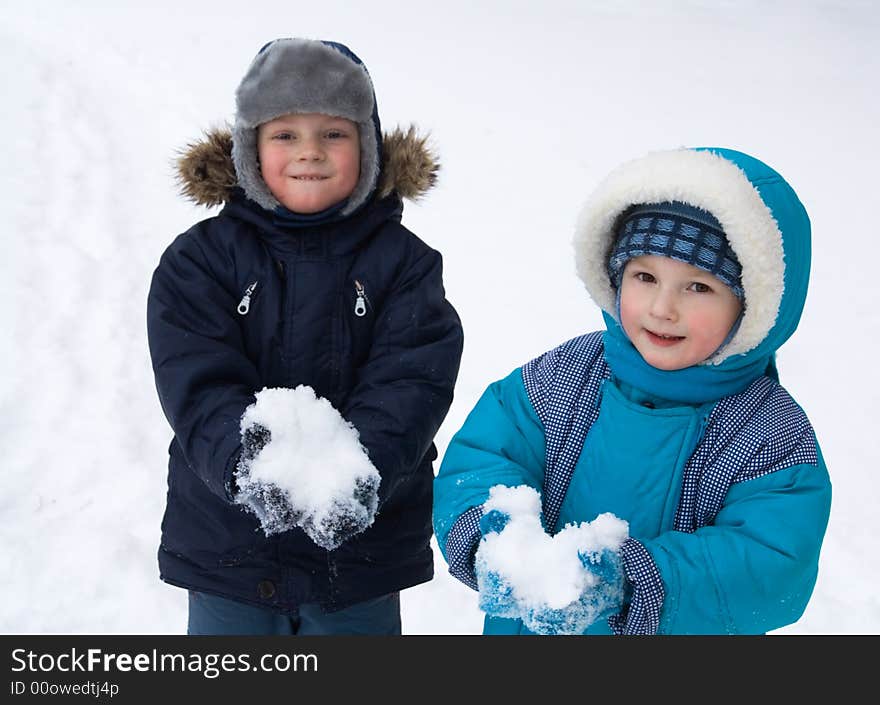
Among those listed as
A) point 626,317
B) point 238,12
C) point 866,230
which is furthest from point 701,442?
point 238,12

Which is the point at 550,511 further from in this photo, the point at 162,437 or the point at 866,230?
the point at 866,230

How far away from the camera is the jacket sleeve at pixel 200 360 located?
2146mm

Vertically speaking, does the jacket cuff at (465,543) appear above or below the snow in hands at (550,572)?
above

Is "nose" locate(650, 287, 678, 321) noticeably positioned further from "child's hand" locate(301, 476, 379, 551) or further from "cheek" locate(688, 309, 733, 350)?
"child's hand" locate(301, 476, 379, 551)

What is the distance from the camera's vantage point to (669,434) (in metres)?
1.99

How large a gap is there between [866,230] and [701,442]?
19.3ft

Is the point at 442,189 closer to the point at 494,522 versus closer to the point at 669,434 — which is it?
the point at 669,434

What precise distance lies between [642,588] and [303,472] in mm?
740

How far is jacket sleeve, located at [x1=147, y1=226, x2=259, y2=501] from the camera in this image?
84.5 inches

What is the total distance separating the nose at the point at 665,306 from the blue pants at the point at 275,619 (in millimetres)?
1062

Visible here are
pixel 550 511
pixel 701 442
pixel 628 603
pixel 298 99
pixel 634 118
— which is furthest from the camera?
pixel 634 118

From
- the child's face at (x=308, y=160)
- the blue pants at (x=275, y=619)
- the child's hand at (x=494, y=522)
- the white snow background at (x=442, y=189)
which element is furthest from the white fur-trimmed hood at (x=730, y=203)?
the blue pants at (x=275, y=619)

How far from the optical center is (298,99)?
2338 millimetres

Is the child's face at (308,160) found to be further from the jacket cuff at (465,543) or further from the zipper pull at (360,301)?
the jacket cuff at (465,543)
